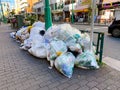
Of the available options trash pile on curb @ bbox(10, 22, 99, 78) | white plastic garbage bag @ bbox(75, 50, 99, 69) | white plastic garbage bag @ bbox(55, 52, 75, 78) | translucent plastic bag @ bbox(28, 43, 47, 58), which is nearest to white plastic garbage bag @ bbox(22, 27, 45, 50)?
trash pile on curb @ bbox(10, 22, 99, 78)

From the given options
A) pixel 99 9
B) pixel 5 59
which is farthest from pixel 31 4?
pixel 5 59

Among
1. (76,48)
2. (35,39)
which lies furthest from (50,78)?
(35,39)

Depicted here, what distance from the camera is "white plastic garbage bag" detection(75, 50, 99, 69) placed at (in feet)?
11.4

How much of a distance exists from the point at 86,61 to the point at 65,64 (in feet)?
2.04

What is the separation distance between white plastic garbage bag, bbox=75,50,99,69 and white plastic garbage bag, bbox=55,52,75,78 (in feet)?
0.58

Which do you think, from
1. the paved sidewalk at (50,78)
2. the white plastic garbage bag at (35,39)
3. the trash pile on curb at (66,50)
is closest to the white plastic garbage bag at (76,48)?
the trash pile on curb at (66,50)

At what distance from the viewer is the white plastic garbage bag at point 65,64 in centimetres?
320

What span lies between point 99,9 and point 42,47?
787 inches

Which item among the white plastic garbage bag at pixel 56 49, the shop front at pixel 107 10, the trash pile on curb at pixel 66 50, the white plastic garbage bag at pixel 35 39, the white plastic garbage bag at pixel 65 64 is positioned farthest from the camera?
the shop front at pixel 107 10

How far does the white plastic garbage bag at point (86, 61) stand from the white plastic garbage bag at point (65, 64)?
18 cm

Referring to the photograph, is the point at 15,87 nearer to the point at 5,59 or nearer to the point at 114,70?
the point at 5,59

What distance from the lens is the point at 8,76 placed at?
134 inches

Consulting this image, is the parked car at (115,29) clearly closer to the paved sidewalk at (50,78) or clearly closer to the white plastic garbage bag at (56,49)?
the paved sidewalk at (50,78)

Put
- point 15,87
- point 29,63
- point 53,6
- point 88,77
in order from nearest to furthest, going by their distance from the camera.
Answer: point 15,87 → point 88,77 → point 29,63 → point 53,6
